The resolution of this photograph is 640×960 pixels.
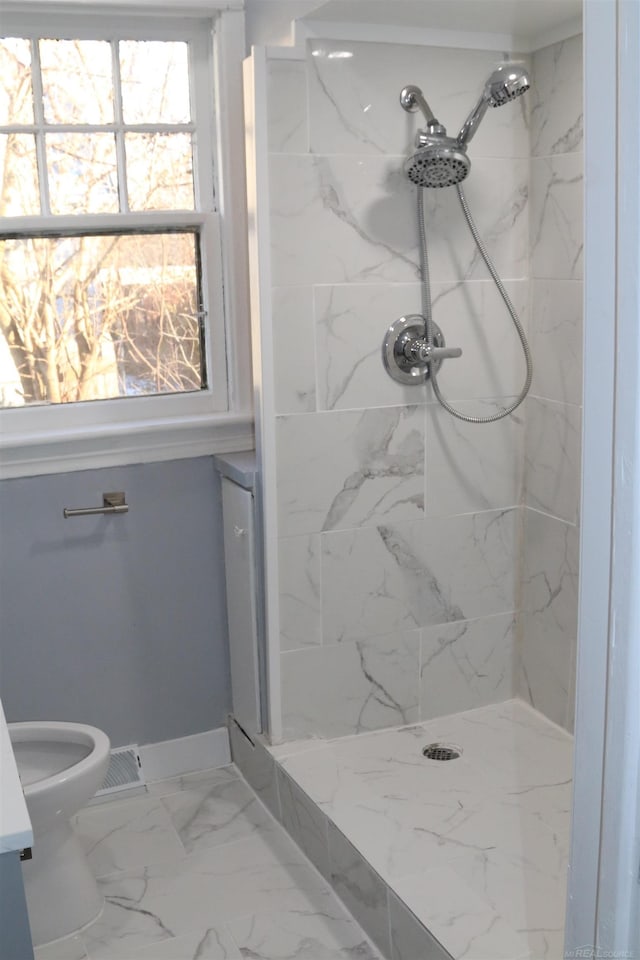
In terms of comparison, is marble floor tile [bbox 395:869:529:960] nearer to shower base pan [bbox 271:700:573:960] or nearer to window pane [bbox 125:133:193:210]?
shower base pan [bbox 271:700:573:960]

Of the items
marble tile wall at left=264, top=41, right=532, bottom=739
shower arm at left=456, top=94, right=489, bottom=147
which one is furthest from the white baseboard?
shower arm at left=456, top=94, right=489, bottom=147

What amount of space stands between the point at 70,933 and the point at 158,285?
5.44 feet

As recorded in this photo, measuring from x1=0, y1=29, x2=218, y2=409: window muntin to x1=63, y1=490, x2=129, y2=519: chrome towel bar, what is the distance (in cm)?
28

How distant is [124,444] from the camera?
271 cm

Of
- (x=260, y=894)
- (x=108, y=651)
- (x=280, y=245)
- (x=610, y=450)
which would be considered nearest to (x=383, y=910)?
(x=260, y=894)

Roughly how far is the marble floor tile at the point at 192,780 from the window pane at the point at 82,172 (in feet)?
5.35

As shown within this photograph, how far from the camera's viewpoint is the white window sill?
2.60 metres

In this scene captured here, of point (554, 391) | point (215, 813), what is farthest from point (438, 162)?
point (215, 813)

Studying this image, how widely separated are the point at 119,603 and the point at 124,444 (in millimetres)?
455

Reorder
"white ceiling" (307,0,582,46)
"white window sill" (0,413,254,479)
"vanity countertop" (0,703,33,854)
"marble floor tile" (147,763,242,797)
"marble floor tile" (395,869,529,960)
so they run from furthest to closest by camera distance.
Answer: "marble floor tile" (147,763,242,797) → "white window sill" (0,413,254,479) → "white ceiling" (307,0,582,46) → "marble floor tile" (395,869,529,960) → "vanity countertop" (0,703,33,854)

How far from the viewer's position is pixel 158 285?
2.76 metres

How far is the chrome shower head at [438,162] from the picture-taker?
7.58 feet

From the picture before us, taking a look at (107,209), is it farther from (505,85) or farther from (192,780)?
(192,780)

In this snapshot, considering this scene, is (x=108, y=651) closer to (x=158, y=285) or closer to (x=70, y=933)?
(x=70, y=933)
